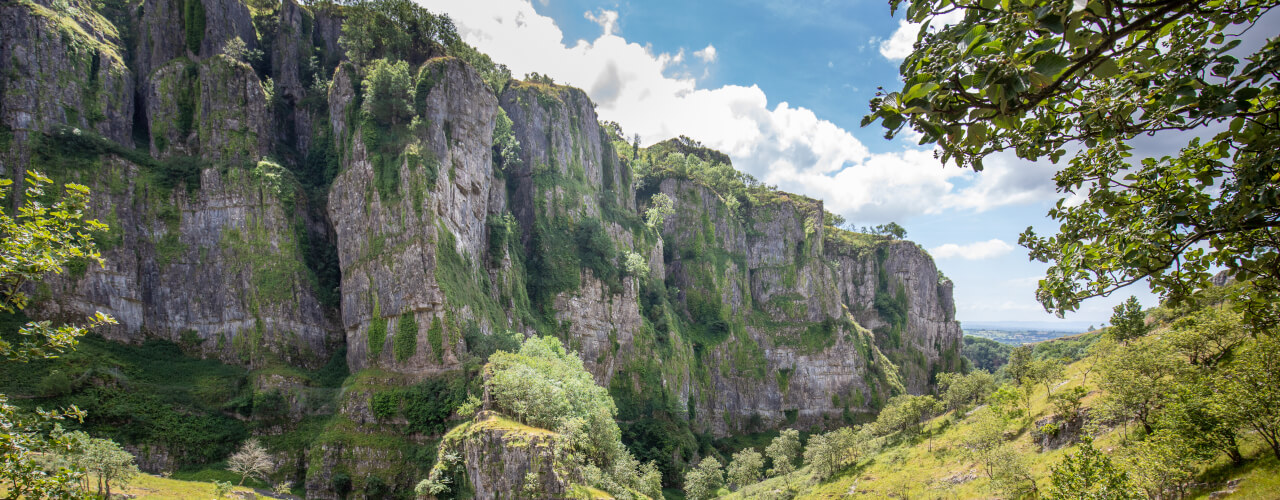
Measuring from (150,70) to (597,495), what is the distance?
180ft

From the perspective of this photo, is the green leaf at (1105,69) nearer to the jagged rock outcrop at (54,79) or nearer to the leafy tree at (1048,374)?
the leafy tree at (1048,374)

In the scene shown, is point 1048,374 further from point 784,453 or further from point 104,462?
point 104,462

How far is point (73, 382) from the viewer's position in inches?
1276

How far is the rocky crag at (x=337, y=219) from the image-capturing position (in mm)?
37062

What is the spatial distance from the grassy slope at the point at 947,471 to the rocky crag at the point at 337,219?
16.9 meters

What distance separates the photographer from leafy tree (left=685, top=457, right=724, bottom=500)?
42.5 m

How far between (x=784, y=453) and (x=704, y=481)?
11734 mm

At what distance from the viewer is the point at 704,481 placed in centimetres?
4453

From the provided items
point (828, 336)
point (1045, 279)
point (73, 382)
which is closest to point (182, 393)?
point (73, 382)

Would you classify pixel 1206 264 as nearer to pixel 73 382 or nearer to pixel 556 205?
pixel 73 382

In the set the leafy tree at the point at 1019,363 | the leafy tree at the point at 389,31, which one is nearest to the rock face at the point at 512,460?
the leafy tree at the point at 389,31

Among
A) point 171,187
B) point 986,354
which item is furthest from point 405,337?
point 986,354

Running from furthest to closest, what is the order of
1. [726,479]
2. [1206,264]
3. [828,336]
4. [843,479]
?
[828,336]
[726,479]
[843,479]
[1206,264]

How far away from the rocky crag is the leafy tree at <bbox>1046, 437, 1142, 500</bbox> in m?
32.2
